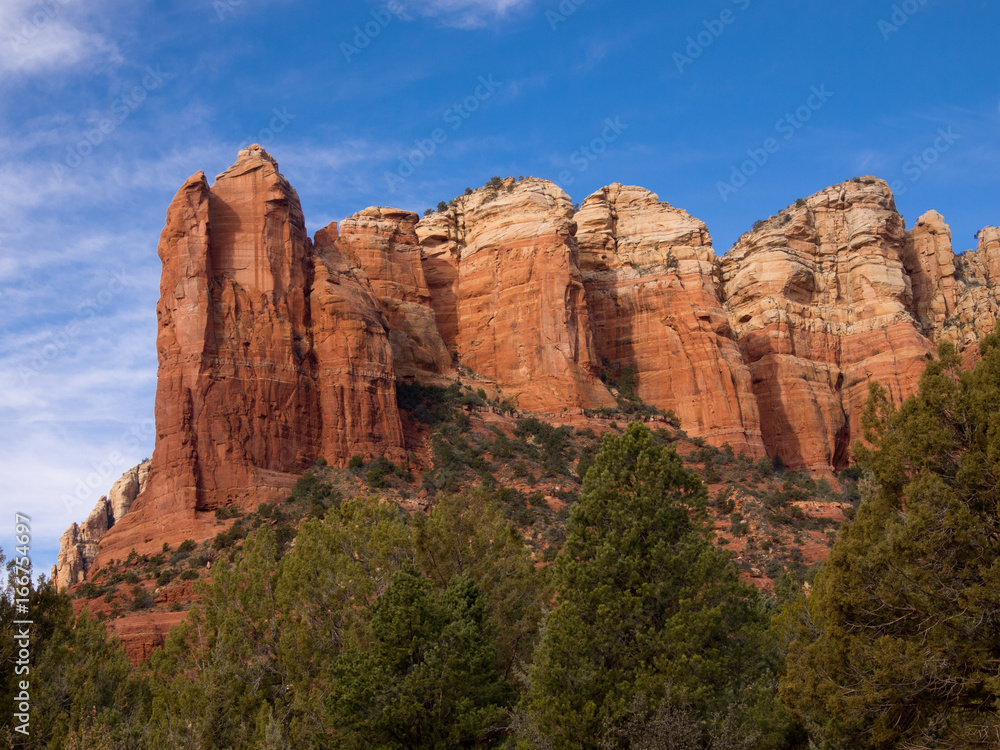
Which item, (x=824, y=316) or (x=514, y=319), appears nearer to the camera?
(x=514, y=319)

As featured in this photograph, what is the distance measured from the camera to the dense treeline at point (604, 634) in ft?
53.3

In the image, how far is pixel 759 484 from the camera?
68500 millimetres

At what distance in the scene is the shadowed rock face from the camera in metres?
59.2

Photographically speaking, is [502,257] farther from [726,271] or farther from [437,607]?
[437,607]

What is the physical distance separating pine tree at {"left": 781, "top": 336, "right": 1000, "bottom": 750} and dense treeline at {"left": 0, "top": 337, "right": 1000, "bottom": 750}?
0.04 meters

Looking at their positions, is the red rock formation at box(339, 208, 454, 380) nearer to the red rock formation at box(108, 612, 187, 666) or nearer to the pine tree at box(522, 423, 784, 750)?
the red rock formation at box(108, 612, 187, 666)

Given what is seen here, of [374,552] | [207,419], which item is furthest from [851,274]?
[374,552]

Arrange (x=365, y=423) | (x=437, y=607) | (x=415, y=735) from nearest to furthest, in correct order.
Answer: (x=415, y=735)
(x=437, y=607)
(x=365, y=423)

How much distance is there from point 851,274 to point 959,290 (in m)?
13.4

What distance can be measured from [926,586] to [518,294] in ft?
211

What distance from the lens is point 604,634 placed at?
67.3ft

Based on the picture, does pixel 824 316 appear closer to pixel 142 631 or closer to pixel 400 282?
pixel 400 282

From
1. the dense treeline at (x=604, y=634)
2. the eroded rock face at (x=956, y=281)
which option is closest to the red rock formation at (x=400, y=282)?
the dense treeline at (x=604, y=634)

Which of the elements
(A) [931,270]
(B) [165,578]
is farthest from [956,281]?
(B) [165,578]
